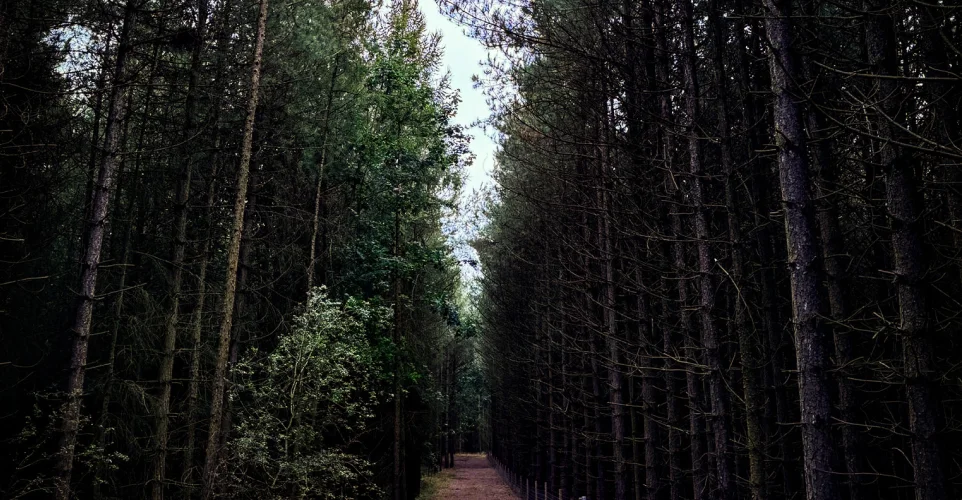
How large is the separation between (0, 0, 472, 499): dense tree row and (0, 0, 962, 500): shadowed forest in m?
0.11

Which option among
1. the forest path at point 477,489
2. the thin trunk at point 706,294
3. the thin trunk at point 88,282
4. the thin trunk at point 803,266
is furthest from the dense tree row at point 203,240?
the forest path at point 477,489

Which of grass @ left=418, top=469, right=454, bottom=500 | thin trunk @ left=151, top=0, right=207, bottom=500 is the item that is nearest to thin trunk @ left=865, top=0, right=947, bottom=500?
thin trunk @ left=151, top=0, right=207, bottom=500

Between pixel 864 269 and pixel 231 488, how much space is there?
13494 mm

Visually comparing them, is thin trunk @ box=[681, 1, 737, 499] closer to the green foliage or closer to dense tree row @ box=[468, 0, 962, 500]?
dense tree row @ box=[468, 0, 962, 500]

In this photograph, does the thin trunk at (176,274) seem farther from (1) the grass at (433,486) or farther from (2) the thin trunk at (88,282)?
(1) the grass at (433,486)

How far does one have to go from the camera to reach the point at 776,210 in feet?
38.4

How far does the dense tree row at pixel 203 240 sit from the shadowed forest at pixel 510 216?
106mm

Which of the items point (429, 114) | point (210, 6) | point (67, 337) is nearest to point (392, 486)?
point (67, 337)

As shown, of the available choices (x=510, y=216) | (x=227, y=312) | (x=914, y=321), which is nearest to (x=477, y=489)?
(x=510, y=216)

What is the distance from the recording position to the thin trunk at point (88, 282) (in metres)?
7.92

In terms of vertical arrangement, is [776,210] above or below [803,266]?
above

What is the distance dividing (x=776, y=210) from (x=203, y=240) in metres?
12.1

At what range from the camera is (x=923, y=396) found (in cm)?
478

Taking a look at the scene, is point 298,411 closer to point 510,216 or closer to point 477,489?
point 510,216
